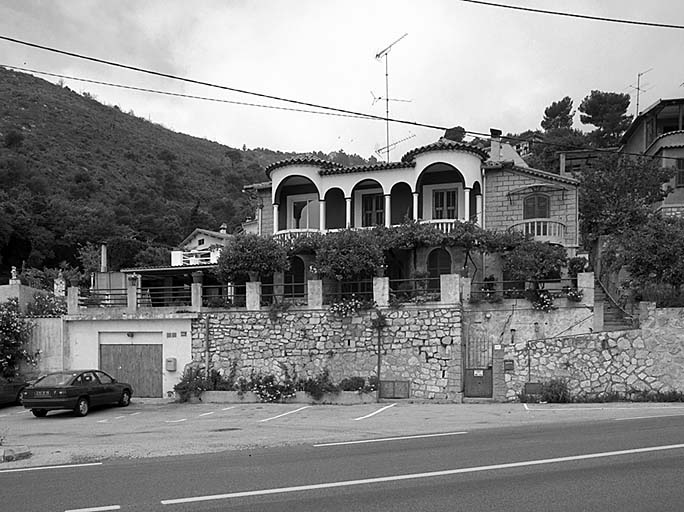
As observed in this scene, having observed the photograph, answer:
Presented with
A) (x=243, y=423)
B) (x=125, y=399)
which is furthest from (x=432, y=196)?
(x=243, y=423)

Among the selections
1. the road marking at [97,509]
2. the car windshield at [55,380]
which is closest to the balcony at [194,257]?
the car windshield at [55,380]

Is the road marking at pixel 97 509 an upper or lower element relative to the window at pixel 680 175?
lower

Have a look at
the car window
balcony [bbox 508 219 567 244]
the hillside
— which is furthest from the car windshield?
the hillside

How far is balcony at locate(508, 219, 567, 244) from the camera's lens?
27.8 metres

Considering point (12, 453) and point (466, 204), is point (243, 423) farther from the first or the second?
point (466, 204)

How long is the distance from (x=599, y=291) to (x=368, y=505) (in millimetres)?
21138

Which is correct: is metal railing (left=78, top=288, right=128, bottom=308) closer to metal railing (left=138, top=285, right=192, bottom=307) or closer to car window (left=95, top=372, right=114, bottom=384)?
metal railing (left=138, top=285, right=192, bottom=307)

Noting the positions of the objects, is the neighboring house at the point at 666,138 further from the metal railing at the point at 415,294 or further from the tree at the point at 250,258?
the tree at the point at 250,258

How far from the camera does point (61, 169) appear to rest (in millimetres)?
70562

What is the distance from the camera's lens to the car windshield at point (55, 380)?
20250mm

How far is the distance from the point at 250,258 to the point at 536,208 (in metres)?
13.3

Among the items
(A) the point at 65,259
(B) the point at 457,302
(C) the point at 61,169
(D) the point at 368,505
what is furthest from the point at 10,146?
(D) the point at 368,505

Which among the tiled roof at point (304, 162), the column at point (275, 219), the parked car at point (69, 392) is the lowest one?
the parked car at point (69, 392)

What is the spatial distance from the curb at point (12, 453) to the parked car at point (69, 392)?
7287 mm
